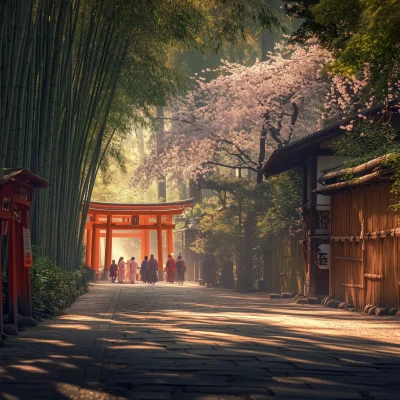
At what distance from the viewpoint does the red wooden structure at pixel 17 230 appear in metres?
11.2

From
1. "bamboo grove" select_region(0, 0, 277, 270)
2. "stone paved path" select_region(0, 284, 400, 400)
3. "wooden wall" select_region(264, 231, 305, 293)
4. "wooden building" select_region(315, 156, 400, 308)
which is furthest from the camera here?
"wooden wall" select_region(264, 231, 305, 293)

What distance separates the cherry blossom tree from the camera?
102 feet

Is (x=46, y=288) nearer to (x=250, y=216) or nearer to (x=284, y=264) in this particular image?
(x=284, y=264)

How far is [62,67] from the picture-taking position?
634 inches

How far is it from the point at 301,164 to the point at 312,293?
158 inches

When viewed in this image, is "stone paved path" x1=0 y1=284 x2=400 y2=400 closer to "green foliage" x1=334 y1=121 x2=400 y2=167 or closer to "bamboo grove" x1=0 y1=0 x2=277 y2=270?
"bamboo grove" x1=0 y1=0 x2=277 y2=270

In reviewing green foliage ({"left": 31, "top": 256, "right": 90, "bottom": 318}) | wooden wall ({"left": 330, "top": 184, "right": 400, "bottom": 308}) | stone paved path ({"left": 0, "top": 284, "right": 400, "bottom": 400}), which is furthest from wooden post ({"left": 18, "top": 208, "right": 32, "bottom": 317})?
wooden wall ({"left": 330, "top": 184, "right": 400, "bottom": 308})

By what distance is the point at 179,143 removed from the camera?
3788cm

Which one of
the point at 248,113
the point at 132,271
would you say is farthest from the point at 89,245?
the point at 248,113

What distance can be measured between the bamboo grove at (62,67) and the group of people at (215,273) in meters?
14.3

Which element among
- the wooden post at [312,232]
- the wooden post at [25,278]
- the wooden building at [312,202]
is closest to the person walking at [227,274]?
the wooden building at [312,202]

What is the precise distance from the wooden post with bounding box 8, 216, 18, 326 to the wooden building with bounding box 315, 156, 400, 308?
264 inches

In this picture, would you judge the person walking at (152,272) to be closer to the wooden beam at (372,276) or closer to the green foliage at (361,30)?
the wooden beam at (372,276)

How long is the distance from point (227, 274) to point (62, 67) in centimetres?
2106
